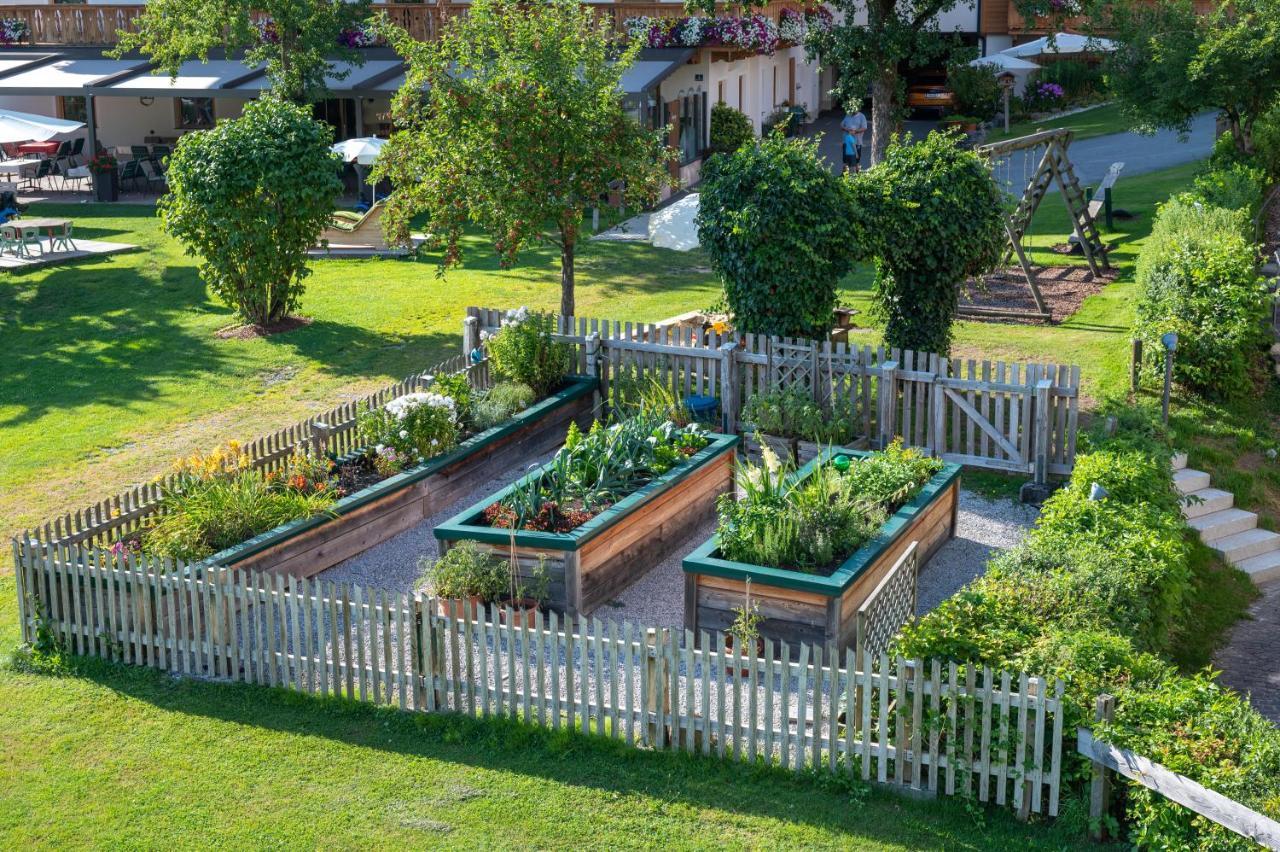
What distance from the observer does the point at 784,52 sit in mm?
40969

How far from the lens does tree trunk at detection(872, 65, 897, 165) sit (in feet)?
89.0

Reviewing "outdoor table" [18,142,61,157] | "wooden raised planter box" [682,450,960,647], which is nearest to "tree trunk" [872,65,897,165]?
"wooden raised planter box" [682,450,960,647]

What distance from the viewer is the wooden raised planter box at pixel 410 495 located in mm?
11867

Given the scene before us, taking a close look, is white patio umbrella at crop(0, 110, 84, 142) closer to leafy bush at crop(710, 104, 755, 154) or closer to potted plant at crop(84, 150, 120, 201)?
potted plant at crop(84, 150, 120, 201)

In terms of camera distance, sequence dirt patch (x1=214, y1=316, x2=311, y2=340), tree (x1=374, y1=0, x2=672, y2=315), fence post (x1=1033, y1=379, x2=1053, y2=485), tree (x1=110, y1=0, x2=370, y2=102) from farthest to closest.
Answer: tree (x1=110, y1=0, x2=370, y2=102), dirt patch (x1=214, y1=316, x2=311, y2=340), tree (x1=374, y1=0, x2=672, y2=315), fence post (x1=1033, y1=379, x2=1053, y2=485)

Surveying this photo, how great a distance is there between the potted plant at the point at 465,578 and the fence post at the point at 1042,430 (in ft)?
18.7

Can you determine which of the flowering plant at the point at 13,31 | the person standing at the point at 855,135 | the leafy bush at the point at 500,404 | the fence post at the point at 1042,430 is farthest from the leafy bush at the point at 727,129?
the fence post at the point at 1042,430

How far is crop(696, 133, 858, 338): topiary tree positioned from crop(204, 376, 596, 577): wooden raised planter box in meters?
1.99

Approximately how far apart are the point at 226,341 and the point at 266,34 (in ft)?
39.7

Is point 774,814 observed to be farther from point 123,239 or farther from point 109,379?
point 123,239

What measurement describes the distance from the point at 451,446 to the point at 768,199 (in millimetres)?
4189

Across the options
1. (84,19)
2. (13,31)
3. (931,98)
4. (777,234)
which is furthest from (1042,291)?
(13,31)

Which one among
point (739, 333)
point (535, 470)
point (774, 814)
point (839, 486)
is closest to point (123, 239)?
point (739, 333)

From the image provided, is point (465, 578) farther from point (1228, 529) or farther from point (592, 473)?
point (1228, 529)
